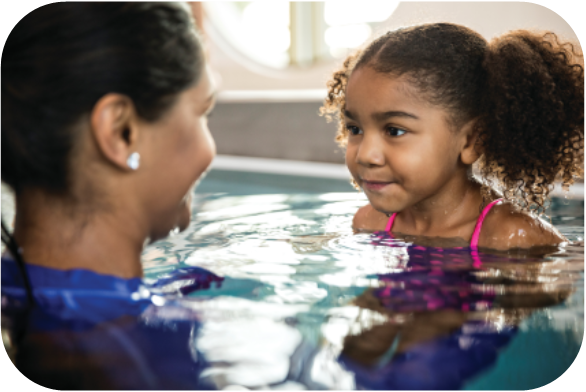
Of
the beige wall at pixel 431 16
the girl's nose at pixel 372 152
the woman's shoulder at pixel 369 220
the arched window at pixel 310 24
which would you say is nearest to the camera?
the girl's nose at pixel 372 152

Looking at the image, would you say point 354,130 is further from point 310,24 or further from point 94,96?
point 310,24

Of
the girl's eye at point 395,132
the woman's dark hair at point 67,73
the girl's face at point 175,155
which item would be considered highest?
the woman's dark hair at point 67,73

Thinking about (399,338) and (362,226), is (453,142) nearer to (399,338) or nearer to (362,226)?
(362,226)

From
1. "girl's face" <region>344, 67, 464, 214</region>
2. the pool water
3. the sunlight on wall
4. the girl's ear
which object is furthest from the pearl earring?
the sunlight on wall

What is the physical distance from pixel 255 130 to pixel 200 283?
Result: 4.15m

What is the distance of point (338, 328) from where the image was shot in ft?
4.01

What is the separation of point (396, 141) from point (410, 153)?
63mm

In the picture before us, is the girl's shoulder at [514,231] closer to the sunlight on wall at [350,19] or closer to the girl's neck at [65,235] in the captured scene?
the girl's neck at [65,235]

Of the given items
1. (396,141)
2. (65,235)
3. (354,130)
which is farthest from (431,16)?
(65,235)

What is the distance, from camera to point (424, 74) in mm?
2018

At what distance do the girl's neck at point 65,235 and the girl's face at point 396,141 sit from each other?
1045mm

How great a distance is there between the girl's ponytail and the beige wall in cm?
136

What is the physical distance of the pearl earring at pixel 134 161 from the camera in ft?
3.58

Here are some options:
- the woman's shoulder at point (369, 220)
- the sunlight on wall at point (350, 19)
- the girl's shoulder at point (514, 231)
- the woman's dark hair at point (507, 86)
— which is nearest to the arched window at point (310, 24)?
the sunlight on wall at point (350, 19)
